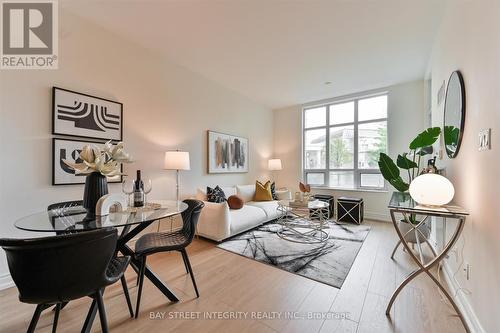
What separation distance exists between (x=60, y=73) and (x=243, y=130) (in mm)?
3350

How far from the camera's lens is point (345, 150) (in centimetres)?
506

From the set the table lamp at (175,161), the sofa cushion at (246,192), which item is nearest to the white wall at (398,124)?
the sofa cushion at (246,192)

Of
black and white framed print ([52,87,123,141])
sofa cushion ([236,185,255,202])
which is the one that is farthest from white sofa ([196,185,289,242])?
black and white framed print ([52,87,123,141])

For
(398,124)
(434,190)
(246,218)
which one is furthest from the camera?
(398,124)

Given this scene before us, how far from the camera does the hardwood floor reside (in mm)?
1512

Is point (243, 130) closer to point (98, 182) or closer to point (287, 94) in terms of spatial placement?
point (287, 94)

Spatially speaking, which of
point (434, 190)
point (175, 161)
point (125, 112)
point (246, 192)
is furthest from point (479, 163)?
point (125, 112)

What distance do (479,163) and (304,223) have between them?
9.68 ft

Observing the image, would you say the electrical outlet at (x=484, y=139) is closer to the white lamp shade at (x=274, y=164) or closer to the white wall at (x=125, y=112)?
the white wall at (x=125, y=112)

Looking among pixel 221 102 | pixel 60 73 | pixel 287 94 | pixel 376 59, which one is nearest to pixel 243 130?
pixel 221 102

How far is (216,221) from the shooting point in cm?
309
